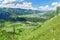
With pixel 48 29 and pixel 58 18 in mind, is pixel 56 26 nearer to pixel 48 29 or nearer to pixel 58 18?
pixel 48 29

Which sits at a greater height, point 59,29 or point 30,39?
point 59,29

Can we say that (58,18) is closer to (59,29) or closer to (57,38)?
(59,29)

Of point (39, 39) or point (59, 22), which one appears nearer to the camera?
point (39, 39)

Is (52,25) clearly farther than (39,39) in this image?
Yes

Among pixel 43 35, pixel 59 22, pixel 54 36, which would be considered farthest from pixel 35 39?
pixel 59 22

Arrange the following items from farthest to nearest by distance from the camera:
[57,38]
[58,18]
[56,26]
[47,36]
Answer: [58,18]
[56,26]
[47,36]
[57,38]

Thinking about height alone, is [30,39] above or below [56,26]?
below

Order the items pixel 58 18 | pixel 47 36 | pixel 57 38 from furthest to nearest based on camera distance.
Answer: pixel 58 18 → pixel 47 36 → pixel 57 38

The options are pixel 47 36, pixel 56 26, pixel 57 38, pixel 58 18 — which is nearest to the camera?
pixel 57 38

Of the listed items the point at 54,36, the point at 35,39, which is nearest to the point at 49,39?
the point at 54,36
